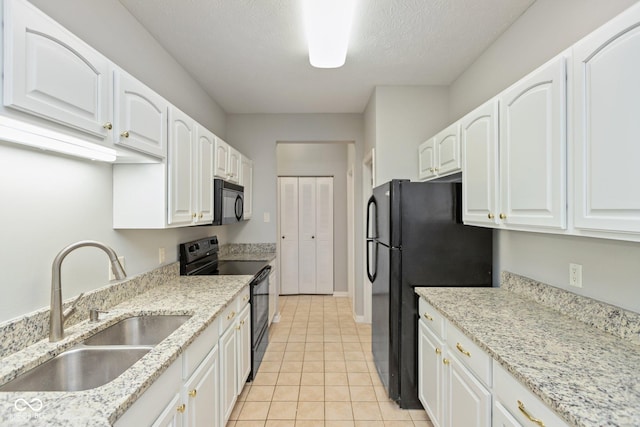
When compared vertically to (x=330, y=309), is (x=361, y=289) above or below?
above

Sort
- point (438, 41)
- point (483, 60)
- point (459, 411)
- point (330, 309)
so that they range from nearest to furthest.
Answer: point (459, 411) < point (438, 41) < point (483, 60) < point (330, 309)

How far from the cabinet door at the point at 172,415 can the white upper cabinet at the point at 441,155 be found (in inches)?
81.0

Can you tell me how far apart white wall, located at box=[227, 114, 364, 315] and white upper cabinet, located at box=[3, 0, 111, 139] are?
2.69 meters

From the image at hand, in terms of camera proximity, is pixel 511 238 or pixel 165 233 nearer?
pixel 511 238

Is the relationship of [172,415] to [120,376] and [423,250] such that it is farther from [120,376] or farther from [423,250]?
[423,250]

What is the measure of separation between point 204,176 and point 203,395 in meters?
1.47

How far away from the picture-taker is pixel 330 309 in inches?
182

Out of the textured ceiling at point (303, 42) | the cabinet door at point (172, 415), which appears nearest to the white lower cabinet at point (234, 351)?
the cabinet door at point (172, 415)

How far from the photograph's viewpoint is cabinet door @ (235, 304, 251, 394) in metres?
2.25

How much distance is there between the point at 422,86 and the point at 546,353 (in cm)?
262

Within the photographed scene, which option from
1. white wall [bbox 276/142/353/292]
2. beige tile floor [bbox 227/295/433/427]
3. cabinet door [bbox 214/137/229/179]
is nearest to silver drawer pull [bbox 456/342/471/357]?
beige tile floor [bbox 227/295/433/427]

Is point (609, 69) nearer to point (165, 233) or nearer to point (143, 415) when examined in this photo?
point (143, 415)

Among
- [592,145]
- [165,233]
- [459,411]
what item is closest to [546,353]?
[459,411]

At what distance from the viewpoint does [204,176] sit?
2428 mm
